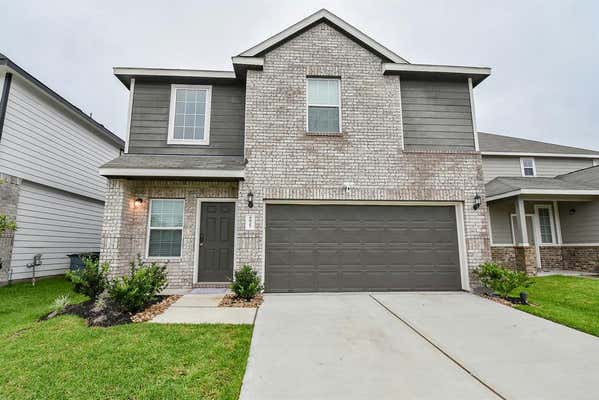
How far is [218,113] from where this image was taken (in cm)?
774

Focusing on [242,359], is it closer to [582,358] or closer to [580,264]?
[582,358]

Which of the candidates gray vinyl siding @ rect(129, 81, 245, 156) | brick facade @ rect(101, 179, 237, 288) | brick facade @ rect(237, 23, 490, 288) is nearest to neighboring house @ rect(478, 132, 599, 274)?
brick facade @ rect(237, 23, 490, 288)

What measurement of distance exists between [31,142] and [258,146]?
7.22 m

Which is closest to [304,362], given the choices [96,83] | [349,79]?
[349,79]

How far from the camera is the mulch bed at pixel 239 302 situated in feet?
17.9

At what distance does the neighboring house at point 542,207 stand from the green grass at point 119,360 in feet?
35.3

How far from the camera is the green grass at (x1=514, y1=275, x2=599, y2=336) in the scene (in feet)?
15.1

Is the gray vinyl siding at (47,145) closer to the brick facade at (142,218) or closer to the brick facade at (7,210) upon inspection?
the brick facade at (7,210)

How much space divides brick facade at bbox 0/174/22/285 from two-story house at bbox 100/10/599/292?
3.29 metres

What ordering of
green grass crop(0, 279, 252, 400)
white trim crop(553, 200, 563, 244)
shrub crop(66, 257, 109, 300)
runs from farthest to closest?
white trim crop(553, 200, 563, 244), shrub crop(66, 257, 109, 300), green grass crop(0, 279, 252, 400)

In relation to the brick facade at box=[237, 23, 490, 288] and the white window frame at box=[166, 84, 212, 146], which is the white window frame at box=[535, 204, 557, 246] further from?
the white window frame at box=[166, 84, 212, 146]

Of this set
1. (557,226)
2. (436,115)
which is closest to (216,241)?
(436,115)

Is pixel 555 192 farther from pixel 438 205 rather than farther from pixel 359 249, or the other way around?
pixel 359 249

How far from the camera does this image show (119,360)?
10.4 ft
